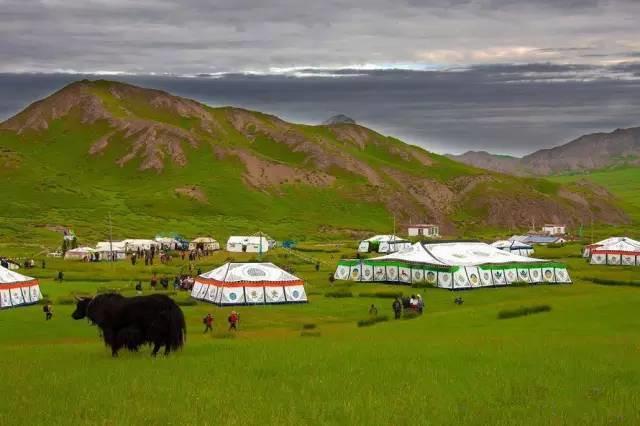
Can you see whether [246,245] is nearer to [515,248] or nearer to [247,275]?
[515,248]

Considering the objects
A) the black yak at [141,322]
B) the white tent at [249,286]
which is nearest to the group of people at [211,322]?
the white tent at [249,286]

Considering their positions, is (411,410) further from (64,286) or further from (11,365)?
(64,286)

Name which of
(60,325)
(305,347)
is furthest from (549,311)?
(60,325)

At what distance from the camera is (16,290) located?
61.1 meters

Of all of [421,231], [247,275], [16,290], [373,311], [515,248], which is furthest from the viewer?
[421,231]

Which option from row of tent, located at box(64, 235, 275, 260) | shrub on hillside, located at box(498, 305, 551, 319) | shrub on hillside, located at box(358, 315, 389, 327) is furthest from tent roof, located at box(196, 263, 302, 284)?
row of tent, located at box(64, 235, 275, 260)

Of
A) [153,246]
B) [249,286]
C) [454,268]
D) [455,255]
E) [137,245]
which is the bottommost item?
[249,286]

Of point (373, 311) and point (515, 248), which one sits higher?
point (515, 248)

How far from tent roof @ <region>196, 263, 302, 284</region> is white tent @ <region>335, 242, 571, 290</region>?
1549cm

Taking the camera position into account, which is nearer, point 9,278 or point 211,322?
point 211,322

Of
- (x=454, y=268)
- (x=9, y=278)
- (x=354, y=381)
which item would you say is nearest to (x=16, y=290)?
(x=9, y=278)

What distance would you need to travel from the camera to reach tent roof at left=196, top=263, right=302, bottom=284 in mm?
64250

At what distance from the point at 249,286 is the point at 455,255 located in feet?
74.0

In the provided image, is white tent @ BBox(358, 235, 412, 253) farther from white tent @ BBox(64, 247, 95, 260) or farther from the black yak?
the black yak
